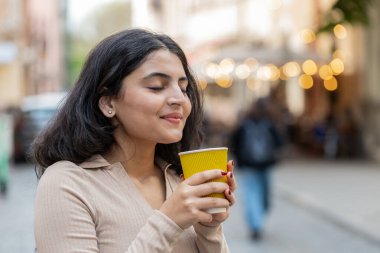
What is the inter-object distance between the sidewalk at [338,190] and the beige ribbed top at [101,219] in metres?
8.08

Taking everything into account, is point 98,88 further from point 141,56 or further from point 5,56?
point 5,56

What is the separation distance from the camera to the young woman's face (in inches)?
81.2

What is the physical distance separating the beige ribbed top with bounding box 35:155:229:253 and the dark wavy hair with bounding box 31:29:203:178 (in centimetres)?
6

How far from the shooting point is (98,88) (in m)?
2.14

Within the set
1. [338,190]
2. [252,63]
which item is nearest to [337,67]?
[252,63]

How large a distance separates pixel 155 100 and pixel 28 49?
154 ft

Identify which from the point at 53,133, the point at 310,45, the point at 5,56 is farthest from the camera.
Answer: the point at 5,56

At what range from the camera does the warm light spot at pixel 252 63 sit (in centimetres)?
2267

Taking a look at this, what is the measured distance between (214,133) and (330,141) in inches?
217

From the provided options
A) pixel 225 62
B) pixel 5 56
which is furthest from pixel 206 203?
pixel 5 56

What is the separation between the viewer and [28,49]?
157ft

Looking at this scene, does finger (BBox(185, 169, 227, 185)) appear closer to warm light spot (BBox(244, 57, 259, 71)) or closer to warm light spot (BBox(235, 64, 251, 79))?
warm light spot (BBox(244, 57, 259, 71))

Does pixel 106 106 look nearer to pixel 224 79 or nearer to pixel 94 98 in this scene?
pixel 94 98

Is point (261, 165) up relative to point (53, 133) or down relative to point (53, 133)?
down
